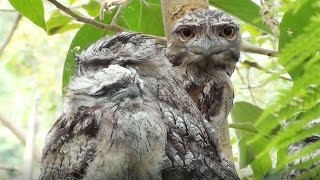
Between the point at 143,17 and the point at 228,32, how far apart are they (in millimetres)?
264

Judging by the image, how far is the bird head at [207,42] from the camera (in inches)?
61.4

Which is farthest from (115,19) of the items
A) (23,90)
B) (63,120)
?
(23,90)

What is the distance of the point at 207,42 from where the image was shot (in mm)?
1600

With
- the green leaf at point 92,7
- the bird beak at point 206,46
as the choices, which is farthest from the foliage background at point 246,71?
the bird beak at point 206,46

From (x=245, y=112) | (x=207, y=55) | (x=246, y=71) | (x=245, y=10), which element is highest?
(x=245, y=10)

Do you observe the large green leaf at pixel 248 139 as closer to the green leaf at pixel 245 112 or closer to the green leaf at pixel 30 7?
the green leaf at pixel 245 112

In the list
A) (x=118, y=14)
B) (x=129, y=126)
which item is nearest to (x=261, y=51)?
(x=118, y=14)

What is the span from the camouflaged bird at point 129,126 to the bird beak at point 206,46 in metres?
0.65

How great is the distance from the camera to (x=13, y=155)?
3.36 m

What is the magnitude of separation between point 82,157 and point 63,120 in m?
0.08

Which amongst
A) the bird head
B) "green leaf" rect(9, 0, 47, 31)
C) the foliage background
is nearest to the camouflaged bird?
the foliage background

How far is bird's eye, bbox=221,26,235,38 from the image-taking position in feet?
5.42

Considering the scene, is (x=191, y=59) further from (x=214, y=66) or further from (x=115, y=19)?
(x=115, y=19)

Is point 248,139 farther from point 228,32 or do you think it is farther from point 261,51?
point 228,32
